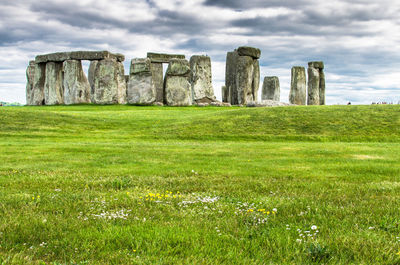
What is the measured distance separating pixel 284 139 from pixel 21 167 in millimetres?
12601

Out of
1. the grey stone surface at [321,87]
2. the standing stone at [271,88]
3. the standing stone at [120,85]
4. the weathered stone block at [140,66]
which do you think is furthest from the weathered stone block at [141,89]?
the grey stone surface at [321,87]

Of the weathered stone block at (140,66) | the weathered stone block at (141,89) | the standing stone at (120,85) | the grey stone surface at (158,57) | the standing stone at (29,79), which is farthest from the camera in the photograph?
the standing stone at (29,79)

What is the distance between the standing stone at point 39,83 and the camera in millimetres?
41594

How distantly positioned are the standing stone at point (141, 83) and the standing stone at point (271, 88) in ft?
48.8

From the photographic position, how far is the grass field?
14.3 ft

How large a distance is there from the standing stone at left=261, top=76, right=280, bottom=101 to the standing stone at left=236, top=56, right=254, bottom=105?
4.58 m

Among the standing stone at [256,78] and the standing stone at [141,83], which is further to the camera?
the standing stone at [256,78]

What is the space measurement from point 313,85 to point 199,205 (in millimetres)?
40721

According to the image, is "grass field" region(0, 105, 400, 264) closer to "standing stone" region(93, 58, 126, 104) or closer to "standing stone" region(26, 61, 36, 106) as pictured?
"standing stone" region(93, 58, 126, 104)

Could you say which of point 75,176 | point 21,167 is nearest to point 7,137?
point 21,167

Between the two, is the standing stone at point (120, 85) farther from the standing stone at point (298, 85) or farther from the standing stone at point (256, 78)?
the standing stone at point (298, 85)

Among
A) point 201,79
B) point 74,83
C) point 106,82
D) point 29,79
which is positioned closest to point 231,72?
point 201,79

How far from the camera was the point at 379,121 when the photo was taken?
2178 centimetres

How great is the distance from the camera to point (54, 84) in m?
40.0
